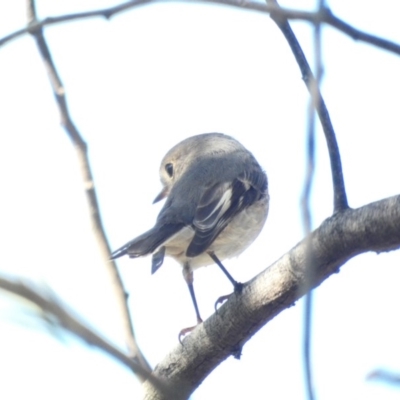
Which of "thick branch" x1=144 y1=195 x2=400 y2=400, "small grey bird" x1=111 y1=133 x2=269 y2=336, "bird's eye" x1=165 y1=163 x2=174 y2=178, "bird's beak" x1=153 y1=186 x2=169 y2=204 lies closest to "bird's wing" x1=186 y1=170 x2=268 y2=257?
"small grey bird" x1=111 y1=133 x2=269 y2=336

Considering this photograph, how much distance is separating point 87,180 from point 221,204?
2.38 m

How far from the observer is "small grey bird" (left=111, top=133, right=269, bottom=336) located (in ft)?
15.5

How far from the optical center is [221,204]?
512 centimetres

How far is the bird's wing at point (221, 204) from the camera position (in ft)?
15.4

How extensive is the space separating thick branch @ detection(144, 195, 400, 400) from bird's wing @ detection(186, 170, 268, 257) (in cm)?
119

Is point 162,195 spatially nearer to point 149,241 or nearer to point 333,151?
point 149,241

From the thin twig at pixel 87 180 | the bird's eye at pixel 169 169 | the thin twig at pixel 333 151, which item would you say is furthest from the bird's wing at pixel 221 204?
Answer: the thin twig at pixel 333 151

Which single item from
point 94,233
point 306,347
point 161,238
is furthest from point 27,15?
point 161,238

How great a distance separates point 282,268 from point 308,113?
144 cm

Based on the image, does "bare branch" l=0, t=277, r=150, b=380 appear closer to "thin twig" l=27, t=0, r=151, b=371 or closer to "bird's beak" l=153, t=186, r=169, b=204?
"thin twig" l=27, t=0, r=151, b=371

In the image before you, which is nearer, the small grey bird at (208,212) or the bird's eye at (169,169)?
the small grey bird at (208,212)

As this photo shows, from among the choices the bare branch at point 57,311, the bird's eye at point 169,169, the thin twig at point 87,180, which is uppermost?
the bird's eye at point 169,169

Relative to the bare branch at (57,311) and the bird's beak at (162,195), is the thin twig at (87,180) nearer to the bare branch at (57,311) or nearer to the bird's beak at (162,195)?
the bare branch at (57,311)

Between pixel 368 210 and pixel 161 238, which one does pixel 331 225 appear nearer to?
pixel 368 210
